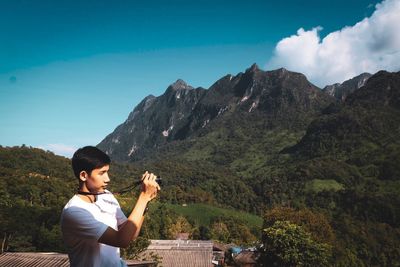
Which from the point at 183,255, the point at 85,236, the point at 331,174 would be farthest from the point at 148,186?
the point at 331,174

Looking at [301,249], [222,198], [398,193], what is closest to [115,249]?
[301,249]

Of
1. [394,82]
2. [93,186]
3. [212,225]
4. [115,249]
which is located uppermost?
[394,82]

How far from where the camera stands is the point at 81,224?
8.34 feet

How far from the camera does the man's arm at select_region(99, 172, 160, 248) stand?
2.51 metres

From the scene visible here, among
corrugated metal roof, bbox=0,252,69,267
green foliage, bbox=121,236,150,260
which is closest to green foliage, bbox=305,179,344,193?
green foliage, bbox=121,236,150,260

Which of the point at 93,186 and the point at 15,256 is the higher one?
the point at 93,186

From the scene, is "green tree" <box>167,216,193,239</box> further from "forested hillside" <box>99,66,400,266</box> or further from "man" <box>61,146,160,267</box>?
"man" <box>61,146,160,267</box>

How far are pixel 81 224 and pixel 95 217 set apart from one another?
0.38 ft

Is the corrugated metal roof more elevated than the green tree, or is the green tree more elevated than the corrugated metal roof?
the corrugated metal roof

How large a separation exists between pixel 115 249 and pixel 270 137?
19394 cm

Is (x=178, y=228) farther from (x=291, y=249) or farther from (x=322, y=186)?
(x=322, y=186)

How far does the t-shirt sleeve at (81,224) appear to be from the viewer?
2.52m

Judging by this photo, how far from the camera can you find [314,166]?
129 meters

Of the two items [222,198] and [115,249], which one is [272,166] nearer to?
[222,198]
